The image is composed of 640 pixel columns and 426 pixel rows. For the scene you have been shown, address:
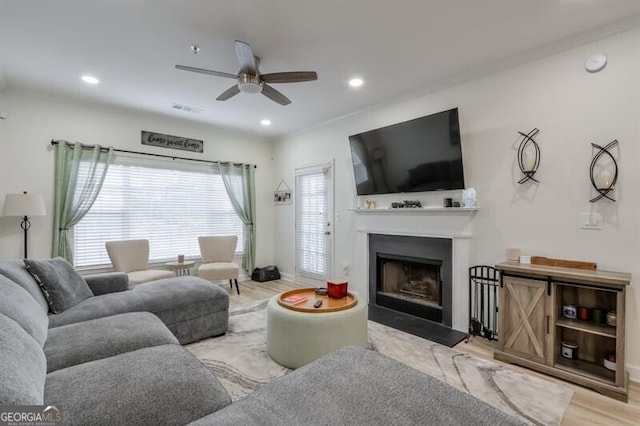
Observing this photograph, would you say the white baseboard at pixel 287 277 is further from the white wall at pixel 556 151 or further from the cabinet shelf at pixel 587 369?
the cabinet shelf at pixel 587 369

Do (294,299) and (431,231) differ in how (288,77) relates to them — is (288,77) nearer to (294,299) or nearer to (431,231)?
(294,299)

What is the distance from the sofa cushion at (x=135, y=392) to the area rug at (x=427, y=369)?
861 mm

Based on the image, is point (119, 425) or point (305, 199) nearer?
point (119, 425)

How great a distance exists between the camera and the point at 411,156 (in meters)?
3.67

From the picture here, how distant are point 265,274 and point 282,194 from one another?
1.56m

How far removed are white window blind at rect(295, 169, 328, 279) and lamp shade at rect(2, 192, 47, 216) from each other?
11.6 feet

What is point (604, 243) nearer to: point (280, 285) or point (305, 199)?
point (305, 199)

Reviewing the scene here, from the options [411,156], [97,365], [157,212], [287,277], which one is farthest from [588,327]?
[157,212]

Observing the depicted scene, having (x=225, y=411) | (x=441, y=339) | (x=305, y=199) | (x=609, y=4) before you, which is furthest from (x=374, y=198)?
(x=225, y=411)

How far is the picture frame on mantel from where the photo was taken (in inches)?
226

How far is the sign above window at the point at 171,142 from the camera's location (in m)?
4.65

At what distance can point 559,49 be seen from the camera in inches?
106

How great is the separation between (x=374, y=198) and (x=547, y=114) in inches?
83.6

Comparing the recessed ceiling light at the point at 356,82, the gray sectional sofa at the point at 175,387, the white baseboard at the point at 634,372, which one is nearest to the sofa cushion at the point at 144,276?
the gray sectional sofa at the point at 175,387
